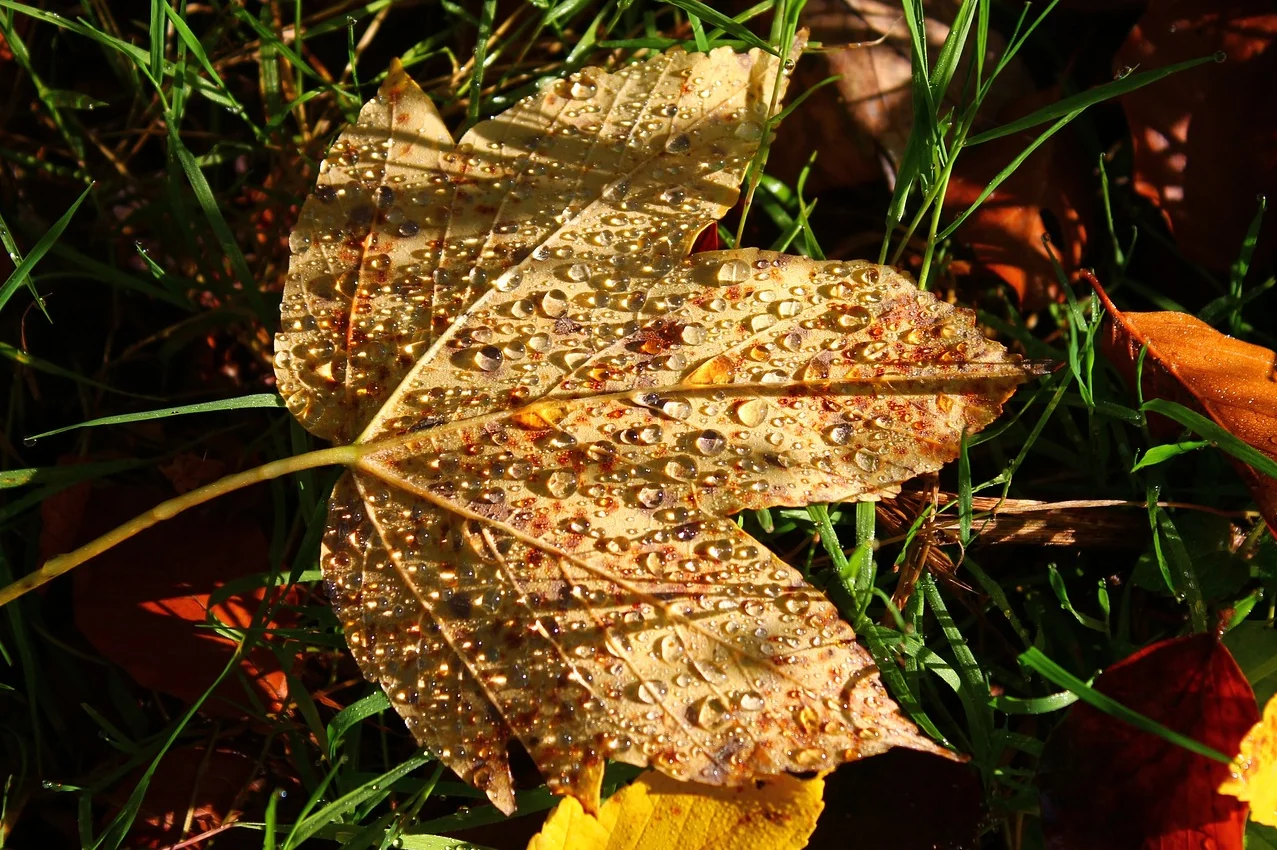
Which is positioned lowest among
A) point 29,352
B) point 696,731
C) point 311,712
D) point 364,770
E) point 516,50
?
point 364,770

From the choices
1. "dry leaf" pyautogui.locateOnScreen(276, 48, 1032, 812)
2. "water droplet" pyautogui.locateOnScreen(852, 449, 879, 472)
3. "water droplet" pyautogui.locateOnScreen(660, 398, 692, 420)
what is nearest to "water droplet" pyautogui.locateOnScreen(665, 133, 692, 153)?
"dry leaf" pyautogui.locateOnScreen(276, 48, 1032, 812)

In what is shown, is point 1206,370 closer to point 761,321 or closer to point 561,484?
point 761,321

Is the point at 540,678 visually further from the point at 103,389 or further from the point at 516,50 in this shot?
the point at 516,50

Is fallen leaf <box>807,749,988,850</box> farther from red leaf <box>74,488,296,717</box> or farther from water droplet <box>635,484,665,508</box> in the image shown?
red leaf <box>74,488,296,717</box>

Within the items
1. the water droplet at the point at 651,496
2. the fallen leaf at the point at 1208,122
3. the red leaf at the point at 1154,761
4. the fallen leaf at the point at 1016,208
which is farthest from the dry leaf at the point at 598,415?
the fallen leaf at the point at 1208,122

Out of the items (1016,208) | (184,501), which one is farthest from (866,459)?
(184,501)

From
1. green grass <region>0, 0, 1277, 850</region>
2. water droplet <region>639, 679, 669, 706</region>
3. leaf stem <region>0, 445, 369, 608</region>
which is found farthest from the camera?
green grass <region>0, 0, 1277, 850</region>

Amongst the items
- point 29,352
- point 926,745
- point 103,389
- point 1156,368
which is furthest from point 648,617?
point 29,352
